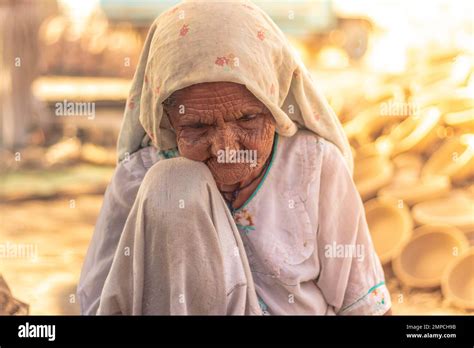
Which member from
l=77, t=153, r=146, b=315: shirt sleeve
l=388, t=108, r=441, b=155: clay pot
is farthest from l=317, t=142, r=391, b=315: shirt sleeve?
l=388, t=108, r=441, b=155: clay pot

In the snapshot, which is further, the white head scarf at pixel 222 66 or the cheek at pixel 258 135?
the cheek at pixel 258 135

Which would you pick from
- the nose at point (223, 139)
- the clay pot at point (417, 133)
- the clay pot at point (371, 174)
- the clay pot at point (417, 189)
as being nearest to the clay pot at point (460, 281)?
the clay pot at point (417, 189)

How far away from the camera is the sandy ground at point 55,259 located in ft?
12.7

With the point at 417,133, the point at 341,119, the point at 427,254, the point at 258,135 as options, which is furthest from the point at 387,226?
the point at 258,135

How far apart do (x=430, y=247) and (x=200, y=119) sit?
9.57ft

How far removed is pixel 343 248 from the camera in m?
2.64

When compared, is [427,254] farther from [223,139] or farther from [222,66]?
[222,66]

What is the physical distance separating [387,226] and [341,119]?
1.40 m

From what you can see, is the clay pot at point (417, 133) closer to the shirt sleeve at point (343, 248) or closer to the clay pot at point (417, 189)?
the clay pot at point (417, 189)

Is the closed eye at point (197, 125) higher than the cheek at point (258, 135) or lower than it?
higher

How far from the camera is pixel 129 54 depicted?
379 inches

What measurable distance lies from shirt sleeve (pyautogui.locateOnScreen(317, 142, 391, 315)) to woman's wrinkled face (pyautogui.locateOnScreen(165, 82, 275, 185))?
0.28m

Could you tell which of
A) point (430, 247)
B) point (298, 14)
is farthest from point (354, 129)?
point (298, 14)
